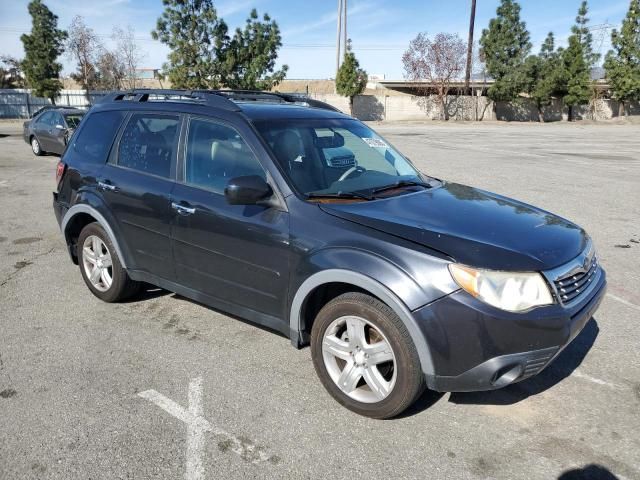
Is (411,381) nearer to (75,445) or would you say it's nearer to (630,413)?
(630,413)

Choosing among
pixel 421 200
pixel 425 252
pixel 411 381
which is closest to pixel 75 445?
pixel 411 381

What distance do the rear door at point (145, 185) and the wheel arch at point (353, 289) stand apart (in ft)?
4.14

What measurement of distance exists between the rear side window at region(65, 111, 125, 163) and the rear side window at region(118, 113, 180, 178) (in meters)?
0.19

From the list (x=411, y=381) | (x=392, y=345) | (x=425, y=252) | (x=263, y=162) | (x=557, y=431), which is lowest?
(x=557, y=431)

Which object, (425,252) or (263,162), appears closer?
(425,252)

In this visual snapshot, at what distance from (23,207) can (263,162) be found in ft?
23.1

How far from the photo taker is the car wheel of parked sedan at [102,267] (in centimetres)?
456

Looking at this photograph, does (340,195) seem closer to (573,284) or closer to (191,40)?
(573,284)

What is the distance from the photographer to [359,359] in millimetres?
3070

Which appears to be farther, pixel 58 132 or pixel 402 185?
pixel 58 132

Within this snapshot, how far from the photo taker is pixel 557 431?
9.84 feet

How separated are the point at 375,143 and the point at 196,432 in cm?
258

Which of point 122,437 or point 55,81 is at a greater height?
point 55,81

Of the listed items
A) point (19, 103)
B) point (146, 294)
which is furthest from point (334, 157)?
point (19, 103)
